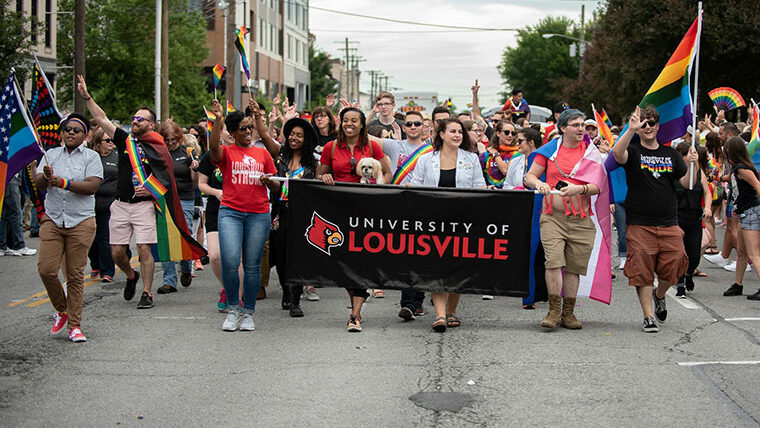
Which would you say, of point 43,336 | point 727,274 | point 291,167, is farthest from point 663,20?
point 43,336

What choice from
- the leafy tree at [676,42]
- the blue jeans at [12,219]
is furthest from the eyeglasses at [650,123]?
the leafy tree at [676,42]

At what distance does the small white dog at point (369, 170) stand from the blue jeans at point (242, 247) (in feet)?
3.17

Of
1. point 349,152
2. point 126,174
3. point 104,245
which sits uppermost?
point 349,152

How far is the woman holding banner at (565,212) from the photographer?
889 centimetres

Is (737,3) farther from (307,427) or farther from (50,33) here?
(307,427)

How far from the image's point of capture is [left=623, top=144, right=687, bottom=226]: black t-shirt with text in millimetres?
8914

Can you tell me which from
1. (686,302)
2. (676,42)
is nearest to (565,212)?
(686,302)

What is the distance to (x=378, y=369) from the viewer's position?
736 cm

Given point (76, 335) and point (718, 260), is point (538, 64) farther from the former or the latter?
point (76, 335)

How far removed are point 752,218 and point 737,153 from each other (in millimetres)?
Result: 756

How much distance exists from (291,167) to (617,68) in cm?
3004

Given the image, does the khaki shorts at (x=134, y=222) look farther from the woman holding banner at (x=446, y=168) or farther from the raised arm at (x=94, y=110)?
the woman holding banner at (x=446, y=168)

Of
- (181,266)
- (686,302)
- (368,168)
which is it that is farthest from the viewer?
(181,266)

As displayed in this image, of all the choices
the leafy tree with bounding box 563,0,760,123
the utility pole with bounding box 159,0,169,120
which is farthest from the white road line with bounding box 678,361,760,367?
the utility pole with bounding box 159,0,169,120
